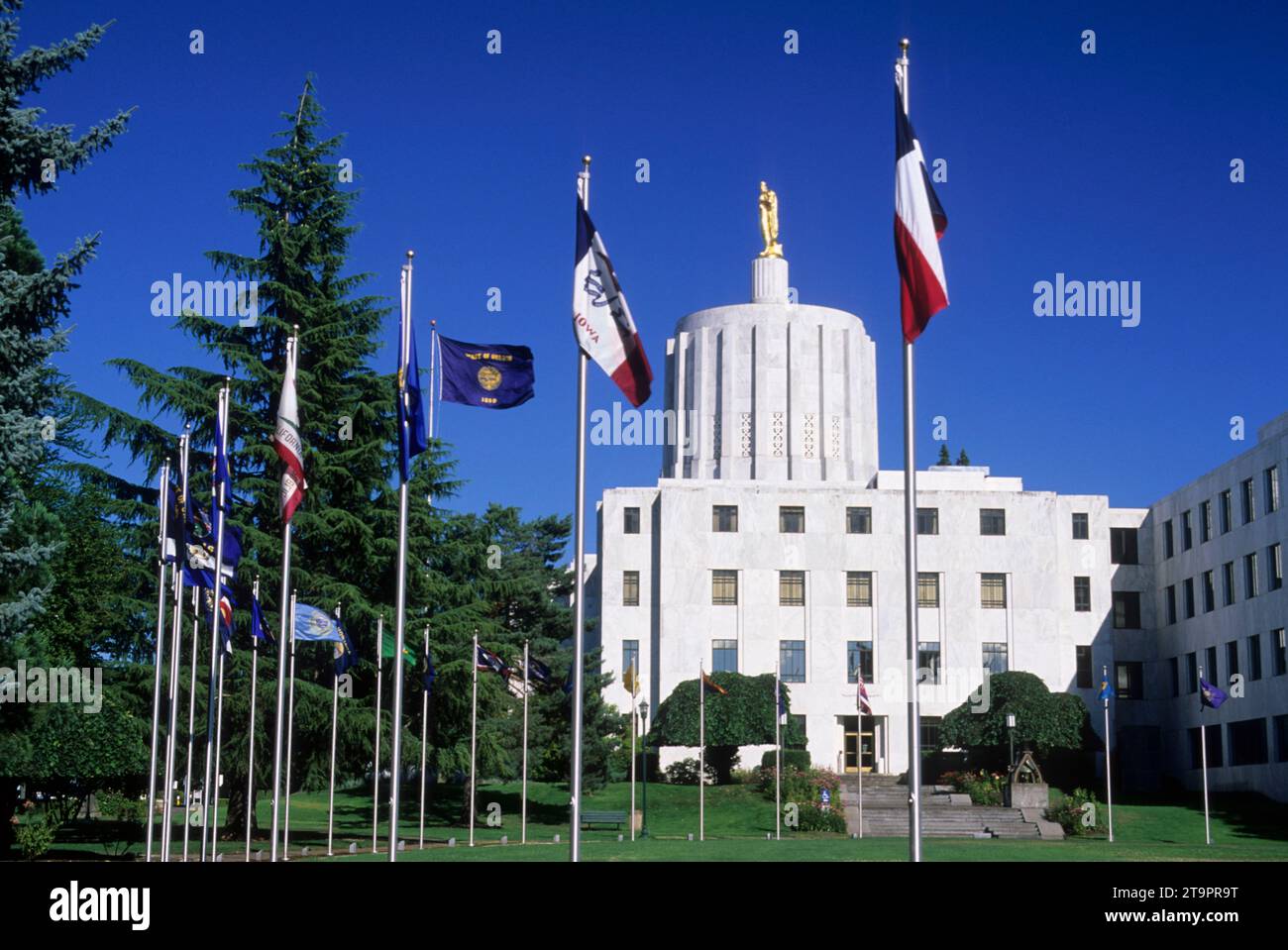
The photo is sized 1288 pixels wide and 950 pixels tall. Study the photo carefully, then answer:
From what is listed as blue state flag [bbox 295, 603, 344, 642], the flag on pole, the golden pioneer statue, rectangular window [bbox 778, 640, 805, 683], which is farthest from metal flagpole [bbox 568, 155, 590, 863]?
the golden pioneer statue

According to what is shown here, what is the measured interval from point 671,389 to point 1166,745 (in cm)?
3271

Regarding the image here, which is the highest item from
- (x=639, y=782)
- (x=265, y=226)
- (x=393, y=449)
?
(x=265, y=226)

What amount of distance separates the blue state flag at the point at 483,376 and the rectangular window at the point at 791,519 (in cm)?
5990

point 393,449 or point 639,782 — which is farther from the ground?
point 393,449

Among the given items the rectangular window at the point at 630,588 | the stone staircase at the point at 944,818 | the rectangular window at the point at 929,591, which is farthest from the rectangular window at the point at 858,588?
the stone staircase at the point at 944,818

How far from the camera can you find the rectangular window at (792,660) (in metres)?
81.7

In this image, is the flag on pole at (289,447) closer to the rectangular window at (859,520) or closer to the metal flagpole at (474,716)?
the metal flagpole at (474,716)

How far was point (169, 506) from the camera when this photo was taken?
33.8 meters

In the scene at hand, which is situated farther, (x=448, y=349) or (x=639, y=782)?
(x=639, y=782)

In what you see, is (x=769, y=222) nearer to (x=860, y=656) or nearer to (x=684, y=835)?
(x=860, y=656)
